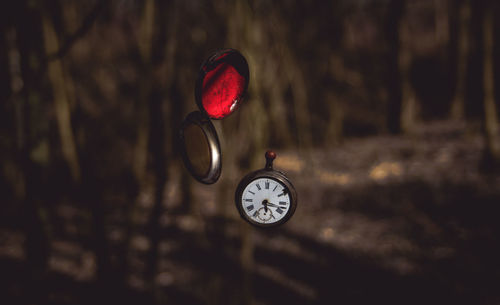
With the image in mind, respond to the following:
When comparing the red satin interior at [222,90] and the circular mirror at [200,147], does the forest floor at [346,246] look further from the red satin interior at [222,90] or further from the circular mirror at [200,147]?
the red satin interior at [222,90]

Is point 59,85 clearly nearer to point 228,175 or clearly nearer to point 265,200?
point 228,175

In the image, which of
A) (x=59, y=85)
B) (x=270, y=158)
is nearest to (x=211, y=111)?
(x=270, y=158)

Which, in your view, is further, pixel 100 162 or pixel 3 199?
pixel 100 162

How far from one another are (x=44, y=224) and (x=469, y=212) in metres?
6.69

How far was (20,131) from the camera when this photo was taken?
308cm

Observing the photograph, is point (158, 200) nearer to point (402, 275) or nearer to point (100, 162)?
point (402, 275)

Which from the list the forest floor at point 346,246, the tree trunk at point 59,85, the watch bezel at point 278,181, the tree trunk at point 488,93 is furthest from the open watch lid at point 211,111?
the tree trunk at point 488,93

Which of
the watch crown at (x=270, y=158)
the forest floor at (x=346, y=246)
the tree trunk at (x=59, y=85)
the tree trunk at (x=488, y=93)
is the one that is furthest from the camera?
the tree trunk at (x=488, y=93)

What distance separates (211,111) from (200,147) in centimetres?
16

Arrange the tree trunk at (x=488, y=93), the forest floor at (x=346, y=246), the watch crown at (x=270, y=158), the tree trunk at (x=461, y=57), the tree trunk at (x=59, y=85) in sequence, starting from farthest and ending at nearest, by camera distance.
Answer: the tree trunk at (x=461, y=57) → the tree trunk at (x=488, y=93) → the forest floor at (x=346, y=246) → the tree trunk at (x=59, y=85) → the watch crown at (x=270, y=158)

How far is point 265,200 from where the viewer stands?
153cm

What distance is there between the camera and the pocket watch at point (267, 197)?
1.50m

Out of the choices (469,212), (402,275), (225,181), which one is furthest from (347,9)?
(225,181)

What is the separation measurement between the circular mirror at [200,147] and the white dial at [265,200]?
0.52 feet
